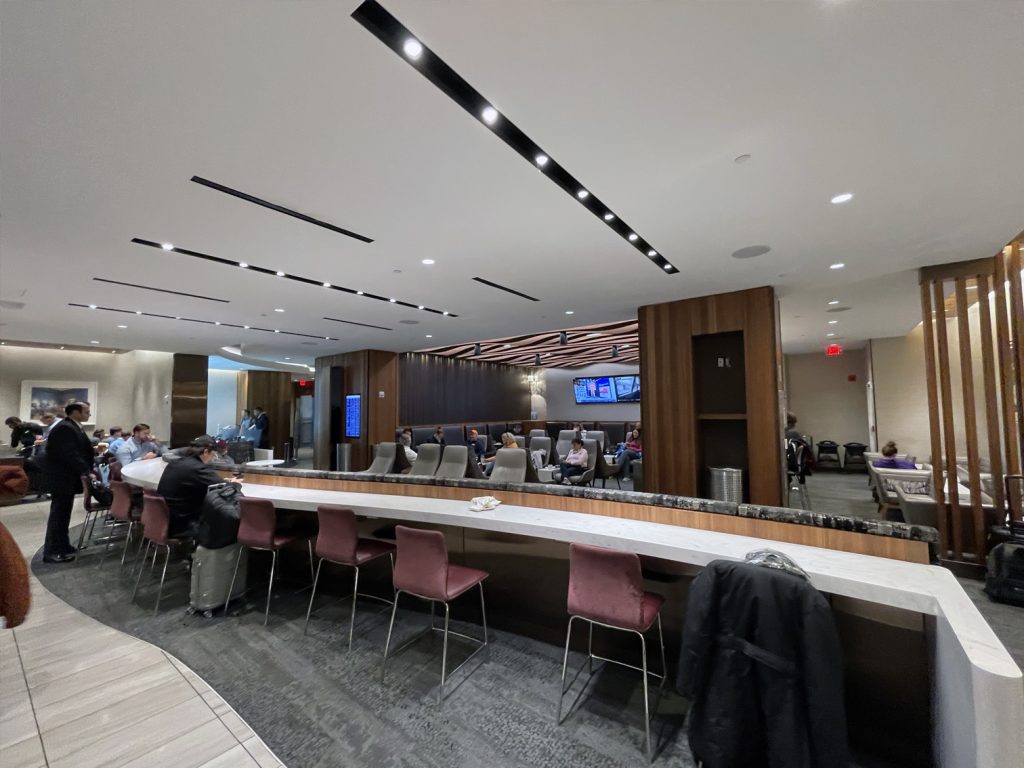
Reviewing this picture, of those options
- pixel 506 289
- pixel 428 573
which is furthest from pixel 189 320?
pixel 428 573

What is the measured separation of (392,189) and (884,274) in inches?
207

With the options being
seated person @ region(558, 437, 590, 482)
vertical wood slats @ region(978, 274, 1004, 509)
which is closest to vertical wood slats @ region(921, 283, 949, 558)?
vertical wood slats @ region(978, 274, 1004, 509)

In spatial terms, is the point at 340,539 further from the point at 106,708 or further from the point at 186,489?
the point at 186,489

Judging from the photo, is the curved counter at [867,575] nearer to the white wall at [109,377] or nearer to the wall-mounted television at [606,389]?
the wall-mounted television at [606,389]

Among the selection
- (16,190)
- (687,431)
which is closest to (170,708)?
(16,190)

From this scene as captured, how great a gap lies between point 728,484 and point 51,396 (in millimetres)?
14396

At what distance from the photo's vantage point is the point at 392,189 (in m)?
2.70

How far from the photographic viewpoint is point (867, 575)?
5.18 ft

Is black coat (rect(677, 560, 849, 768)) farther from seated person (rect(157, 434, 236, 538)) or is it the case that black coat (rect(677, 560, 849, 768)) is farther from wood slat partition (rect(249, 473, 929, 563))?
seated person (rect(157, 434, 236, 538))

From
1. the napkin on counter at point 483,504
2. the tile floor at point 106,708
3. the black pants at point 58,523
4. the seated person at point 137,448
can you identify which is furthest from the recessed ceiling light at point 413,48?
the seated person at point 137,448

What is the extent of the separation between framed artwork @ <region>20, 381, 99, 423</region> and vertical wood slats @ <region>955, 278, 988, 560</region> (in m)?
15.4

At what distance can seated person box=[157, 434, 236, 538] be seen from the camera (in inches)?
131

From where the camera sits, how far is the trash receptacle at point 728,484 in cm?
500

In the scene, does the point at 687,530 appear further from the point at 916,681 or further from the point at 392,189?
the point at 392,189
